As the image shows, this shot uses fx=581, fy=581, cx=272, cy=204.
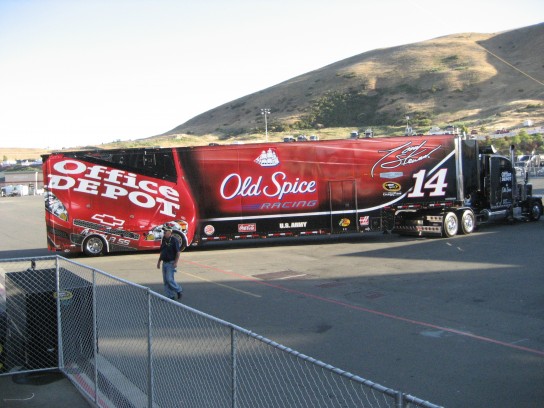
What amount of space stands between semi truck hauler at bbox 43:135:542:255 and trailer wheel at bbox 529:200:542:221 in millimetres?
4192

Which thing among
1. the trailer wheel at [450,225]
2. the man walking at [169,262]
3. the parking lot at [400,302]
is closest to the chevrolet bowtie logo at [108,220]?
the parking lot at [400,302]

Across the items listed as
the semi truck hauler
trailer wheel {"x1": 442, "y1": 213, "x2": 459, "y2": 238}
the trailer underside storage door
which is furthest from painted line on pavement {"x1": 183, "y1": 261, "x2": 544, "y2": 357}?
trailer wheel {"x1": 442, "y1": 213, "x2": 459, "y2": 238}

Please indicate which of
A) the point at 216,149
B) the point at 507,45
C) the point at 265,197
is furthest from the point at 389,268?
the point at 507,45

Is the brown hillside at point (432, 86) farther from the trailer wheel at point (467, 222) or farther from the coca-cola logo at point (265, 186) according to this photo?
the coca-cola logo at point (265, 186)

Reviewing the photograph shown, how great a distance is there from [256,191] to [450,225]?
7.51 meters

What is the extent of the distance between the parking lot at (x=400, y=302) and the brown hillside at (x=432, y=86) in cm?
6585

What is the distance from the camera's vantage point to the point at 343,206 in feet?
71.3

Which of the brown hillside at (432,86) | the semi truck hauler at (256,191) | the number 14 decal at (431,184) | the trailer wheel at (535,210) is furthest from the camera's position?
the brown hillside at (432,86)

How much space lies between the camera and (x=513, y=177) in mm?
25016

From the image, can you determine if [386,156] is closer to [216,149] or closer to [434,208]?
[434,208]

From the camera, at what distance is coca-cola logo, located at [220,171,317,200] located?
21.2 metres

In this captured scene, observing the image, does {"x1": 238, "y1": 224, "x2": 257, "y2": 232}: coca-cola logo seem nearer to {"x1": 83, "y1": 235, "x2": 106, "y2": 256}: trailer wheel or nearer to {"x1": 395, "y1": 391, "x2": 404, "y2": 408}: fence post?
{"x1": 83, "y1": 235, "x2": 106, "y2": 256}: trailer wheel

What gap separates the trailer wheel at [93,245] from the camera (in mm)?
20562

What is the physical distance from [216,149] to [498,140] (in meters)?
49.5
